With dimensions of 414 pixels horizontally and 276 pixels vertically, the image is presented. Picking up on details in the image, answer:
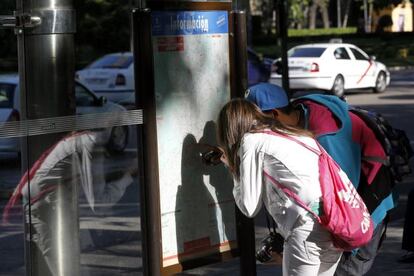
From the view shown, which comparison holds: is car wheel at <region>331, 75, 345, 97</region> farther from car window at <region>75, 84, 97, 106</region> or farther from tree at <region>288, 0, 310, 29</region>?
tree at <region>288, 0, 310, 29</region>

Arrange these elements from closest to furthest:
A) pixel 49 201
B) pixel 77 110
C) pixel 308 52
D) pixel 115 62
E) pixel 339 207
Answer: pixel 339 207, pixel 49 201, pixel 77 110, pixel 115 62, pixel 308 52

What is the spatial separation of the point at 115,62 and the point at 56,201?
1734 cm

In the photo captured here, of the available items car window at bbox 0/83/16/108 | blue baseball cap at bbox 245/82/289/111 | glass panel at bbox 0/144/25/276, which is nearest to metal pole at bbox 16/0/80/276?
glass panel at bbox 0/144/25/276

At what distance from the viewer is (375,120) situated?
4.27 m

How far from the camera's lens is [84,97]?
13398 mm

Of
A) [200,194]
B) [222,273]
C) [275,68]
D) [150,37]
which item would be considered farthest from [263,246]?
[275,68]

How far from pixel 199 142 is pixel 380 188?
0.97m

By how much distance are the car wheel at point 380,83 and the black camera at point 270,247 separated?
22228 mm

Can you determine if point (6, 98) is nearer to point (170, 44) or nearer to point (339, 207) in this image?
point (170, 44)

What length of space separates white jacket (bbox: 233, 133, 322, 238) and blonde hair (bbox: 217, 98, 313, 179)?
0.23ft

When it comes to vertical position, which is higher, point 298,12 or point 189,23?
point 298,12

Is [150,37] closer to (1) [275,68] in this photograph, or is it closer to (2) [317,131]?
(2) [317,131]

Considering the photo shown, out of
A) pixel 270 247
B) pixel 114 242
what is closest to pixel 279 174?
pixel 270 247

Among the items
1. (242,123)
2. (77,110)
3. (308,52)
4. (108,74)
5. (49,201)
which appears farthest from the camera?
(308,52)
